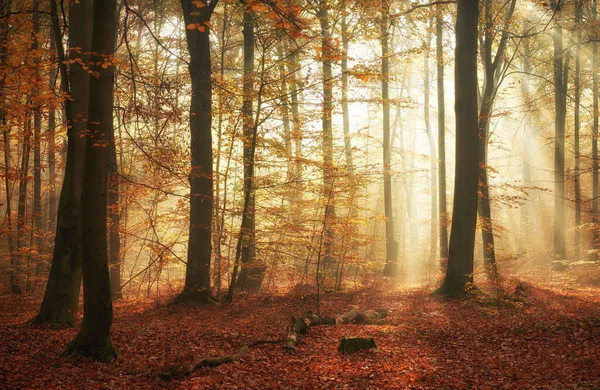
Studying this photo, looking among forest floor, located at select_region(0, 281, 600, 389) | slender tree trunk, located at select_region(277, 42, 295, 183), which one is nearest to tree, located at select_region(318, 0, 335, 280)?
slender tree trunk, located at select_region(277, 42, 295, 183)

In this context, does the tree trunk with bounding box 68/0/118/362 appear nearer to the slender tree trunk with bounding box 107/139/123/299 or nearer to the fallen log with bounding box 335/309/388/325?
the fallen log with bounding box 335/309/388/325

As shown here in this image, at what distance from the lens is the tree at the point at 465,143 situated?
11.3 meters

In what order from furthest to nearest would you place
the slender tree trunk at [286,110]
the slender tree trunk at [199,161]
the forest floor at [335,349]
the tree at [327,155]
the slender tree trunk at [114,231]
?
1. the slender tree trunk at [114,231]
2. the tree at [327,155]
3. the slender tree trunk at [199,161]
4. the slender tree trunk at [286,110]
5. the forest floor at [335,349]

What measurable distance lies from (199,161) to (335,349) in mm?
5850

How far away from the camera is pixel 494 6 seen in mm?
16141

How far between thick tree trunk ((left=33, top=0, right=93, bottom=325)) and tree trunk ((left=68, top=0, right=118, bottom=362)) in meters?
2.39

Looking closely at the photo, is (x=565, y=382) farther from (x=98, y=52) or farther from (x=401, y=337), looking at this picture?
(x=98, y=52)

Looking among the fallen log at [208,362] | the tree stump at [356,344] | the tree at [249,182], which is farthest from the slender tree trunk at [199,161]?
the tree stump at [356,344]

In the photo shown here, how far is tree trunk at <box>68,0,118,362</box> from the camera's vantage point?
19.6ft

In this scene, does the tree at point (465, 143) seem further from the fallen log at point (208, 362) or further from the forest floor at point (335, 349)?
the fallen log at point (208, 362)

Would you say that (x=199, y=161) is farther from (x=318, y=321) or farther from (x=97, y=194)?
(x=97, y=194)

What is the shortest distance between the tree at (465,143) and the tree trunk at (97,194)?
8.43 metres

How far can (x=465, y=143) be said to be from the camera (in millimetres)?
11383

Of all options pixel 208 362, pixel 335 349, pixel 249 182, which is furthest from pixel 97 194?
pixel 249 182
